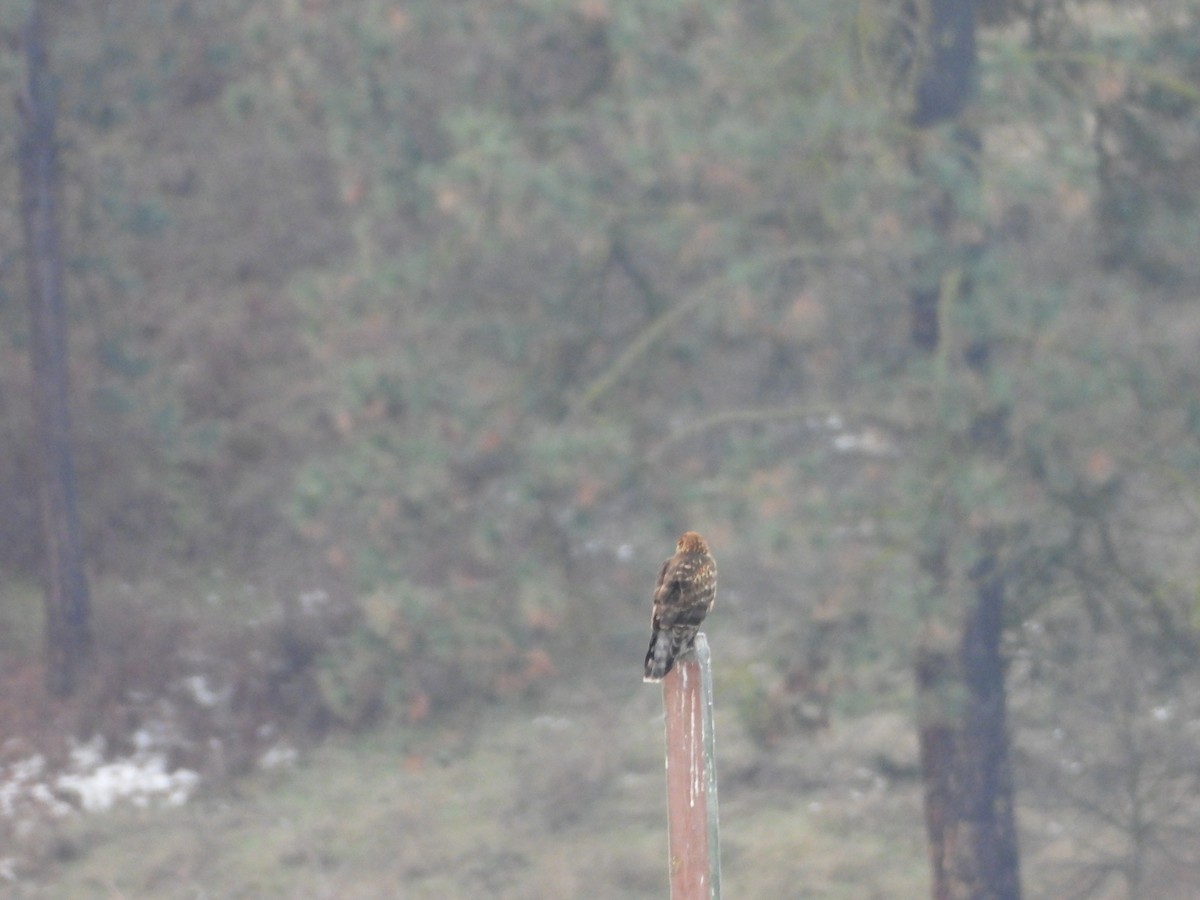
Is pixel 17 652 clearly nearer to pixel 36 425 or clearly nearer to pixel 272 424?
pixel 36 425

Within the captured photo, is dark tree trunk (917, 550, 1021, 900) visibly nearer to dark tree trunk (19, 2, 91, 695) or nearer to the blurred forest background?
the blurred forest background

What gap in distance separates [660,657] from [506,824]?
9.04m

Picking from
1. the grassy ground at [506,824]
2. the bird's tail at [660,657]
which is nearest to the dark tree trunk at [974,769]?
the grassy ground at [506,824]

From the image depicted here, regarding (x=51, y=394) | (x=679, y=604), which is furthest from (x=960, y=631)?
(x=51, y=394)

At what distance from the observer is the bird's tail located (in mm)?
3390

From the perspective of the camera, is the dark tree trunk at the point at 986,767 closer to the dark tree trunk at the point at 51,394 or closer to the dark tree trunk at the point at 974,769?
the dark tree trunk at the point at 974,769

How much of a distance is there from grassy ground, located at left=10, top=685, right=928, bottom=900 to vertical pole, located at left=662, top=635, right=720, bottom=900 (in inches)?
314

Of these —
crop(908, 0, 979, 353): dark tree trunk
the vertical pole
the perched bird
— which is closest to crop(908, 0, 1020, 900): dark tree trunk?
crop(908, 0, 979, 353): dark tree trunk

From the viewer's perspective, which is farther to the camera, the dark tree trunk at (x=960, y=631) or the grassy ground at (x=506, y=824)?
the grassy ground at (x=506, y=824)

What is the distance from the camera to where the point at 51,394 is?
14.4 meters

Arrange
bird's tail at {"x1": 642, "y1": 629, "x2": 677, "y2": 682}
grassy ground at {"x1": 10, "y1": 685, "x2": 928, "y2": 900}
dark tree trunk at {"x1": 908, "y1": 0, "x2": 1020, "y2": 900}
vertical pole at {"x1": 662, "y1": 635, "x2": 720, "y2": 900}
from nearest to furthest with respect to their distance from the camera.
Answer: vertical pole at {"x1": 662, "y1": 635, "x2": 720, "y2": 900}, bird's tail at {"x1": 642, "y1": 629, "x2": 677, "y2": 682}, dark tree trunk at {"x1": 908, "y1": 0, "x2": 1020, "y2": 900}, grassy ground at {"x1": 10, "y1": 685, "x2": 928, "y2": 900}

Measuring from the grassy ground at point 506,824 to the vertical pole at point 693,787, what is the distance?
797 centimetres

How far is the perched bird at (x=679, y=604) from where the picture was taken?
11.4 ft

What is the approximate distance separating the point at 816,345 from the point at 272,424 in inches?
364
